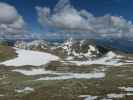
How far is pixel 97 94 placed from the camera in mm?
56562

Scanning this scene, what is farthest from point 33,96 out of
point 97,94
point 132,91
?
point 132,91

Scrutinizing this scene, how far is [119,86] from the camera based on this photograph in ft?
216

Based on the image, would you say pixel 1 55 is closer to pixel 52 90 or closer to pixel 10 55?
pixel 10 55

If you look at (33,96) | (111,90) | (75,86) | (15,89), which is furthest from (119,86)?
(15,89)

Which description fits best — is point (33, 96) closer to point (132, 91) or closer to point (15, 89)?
point (15, 89)

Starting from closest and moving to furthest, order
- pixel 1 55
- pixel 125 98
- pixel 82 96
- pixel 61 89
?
1. pixel 125 98
2. pixel 82 96
3. pixel 61 89
4. pixel 1 55

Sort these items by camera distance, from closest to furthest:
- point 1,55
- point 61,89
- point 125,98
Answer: point 125,98 → point 61,89 → point 1,55

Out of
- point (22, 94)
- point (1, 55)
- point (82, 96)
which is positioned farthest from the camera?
point (1, 55)

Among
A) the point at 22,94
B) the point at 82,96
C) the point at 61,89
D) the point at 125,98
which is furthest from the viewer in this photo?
the point at 61,89

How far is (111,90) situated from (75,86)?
11003 millimetres

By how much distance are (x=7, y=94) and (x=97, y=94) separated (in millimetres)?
20741

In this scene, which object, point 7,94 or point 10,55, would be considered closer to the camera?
point 7,94

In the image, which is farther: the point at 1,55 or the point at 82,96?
the point at 1,55

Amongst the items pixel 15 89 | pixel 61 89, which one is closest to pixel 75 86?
pixel 61 89
